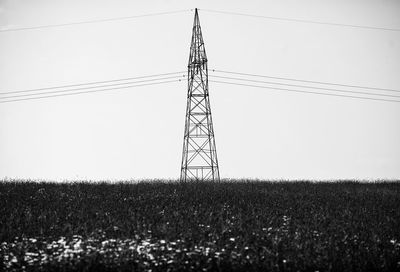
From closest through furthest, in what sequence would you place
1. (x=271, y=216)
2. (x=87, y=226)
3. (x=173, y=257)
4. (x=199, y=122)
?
(x=173, y=257)
(x=87, y=226)
(x=271, y=216)
(x=199, y=122)

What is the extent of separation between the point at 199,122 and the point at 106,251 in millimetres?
13093

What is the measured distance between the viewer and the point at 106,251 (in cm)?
624

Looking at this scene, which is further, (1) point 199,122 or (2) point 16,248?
(1) point 199,122

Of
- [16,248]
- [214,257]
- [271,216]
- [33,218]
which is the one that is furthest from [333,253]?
[33,218]

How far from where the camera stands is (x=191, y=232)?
25.1 feet

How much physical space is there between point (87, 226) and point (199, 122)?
37.3 ft

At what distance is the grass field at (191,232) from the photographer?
616 cm

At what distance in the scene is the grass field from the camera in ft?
20.2

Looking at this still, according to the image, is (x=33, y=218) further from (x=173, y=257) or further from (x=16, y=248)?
(x=173, y=257)

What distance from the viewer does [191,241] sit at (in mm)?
7094

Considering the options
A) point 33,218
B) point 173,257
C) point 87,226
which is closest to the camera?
point 173,257

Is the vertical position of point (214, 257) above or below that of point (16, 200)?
below

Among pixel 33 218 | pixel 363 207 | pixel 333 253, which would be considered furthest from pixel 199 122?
pixel 333 253

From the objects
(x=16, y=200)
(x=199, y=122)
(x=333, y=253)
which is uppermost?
(x=199, y=122)
